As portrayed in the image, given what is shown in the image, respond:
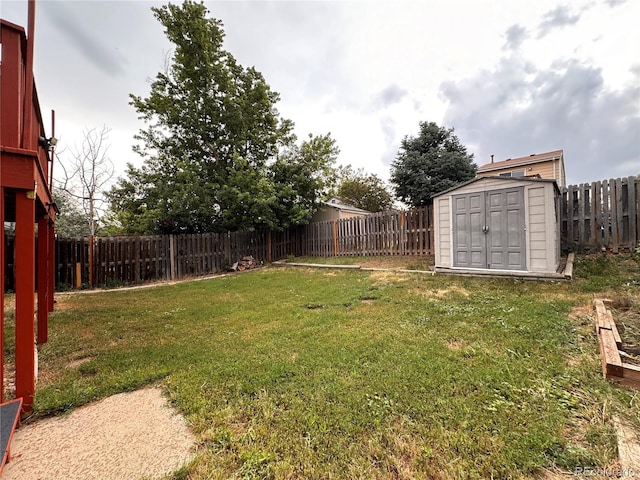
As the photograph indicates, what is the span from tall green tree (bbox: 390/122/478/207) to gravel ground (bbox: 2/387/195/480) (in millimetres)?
12676

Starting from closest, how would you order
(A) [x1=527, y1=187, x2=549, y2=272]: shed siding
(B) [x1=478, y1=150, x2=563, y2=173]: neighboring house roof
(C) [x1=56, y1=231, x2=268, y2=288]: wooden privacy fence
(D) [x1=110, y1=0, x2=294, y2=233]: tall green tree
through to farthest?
1. (A) [x1=527, y1=187, x2=549, y2=272]: shed siding
2. (C) [x1=56, y1=231, x2=268, y2=288]: wooden privacy fence
3. (D) [x1=110, y1=0, x2=294, y2=233]: tall green tree
4. (B) [x1=478, y1=150, x2=563, y2=173]: neighboring house roof

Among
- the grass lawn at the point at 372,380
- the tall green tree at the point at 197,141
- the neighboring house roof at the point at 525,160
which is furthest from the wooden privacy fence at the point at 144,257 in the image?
the neighboring house roof at the point at 525,160

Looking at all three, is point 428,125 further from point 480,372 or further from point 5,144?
point 5,144

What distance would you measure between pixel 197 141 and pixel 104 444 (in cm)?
1284

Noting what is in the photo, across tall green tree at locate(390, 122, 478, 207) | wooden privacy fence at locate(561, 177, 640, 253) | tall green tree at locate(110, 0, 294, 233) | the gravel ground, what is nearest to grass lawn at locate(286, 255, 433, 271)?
wooden privacy fence at locate(561, 177, 640, 253)

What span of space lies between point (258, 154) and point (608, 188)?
12260mm

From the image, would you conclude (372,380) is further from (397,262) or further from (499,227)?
(397,262)

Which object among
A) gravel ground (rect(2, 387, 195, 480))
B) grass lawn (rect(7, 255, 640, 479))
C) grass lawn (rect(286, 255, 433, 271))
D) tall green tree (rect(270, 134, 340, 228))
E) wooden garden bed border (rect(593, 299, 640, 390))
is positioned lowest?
gravel ground (rect(2, 387, 195, 480))

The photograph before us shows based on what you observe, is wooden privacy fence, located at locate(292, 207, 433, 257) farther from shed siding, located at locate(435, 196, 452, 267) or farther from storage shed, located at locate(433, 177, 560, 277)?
storage shed, located at locate(433, 177, 560, 277)

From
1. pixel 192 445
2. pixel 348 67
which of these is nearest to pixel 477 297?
pixel 192 445

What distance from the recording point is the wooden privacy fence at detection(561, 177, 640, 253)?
5855mm

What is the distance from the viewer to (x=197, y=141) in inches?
480

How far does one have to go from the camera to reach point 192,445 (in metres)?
1.52

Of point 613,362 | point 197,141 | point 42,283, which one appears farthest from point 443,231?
point 197,141
